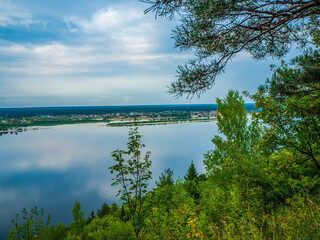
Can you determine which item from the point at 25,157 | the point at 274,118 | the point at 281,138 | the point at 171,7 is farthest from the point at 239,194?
the point at 25,157

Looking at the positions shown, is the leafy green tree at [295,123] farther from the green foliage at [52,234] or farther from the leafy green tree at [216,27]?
the green foliage at [52,234]

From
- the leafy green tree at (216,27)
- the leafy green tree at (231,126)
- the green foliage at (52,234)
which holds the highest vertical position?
the leafy green tree at (216,27)

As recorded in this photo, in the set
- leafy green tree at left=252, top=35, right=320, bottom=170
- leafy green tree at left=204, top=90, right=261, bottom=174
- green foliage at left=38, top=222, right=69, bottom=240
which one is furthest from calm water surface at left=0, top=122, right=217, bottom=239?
leafy green tree at left=252, top=35, right=320, bottom=170

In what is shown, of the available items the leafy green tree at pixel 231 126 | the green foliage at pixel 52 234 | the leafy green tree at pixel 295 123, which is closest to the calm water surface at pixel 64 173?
the green foliage at pixel 52 234

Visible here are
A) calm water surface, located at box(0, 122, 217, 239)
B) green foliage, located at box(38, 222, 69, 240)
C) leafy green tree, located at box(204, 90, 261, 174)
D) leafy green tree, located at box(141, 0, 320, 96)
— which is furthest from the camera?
calm water surface, located at box(0, 122, 217, 239)

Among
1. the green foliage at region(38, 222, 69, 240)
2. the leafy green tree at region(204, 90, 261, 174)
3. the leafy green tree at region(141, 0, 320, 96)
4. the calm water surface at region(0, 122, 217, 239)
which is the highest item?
the leafy green tree at region(141, 0, 320, 96)

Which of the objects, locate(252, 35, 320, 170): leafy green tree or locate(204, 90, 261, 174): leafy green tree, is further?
locate(204, 90, 261, 174): leafy green tree

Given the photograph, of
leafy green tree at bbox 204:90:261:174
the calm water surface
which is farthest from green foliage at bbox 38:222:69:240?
the calm water surface

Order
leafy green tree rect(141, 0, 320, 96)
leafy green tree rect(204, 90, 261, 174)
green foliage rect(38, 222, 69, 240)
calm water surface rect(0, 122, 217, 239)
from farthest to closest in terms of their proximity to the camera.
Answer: calm water surface rect(0, 122, 217, 239) → leafy green tree rect(204, 90, 261, 174) → green foliage rect(38, 222, 69, 240) → leafy green tree rect(141, 0, 320, 96)

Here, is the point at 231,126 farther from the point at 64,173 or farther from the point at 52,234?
the point at 64,173

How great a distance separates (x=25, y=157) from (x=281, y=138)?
6385 cm

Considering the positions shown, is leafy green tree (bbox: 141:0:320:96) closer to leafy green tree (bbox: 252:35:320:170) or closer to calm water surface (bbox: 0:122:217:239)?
leafy green tree (bbox: 252:35:320:170)

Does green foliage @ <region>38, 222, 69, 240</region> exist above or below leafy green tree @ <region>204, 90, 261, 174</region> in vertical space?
below

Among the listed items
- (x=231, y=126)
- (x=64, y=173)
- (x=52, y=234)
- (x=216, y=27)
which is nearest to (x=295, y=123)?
(x=216, y=27)
